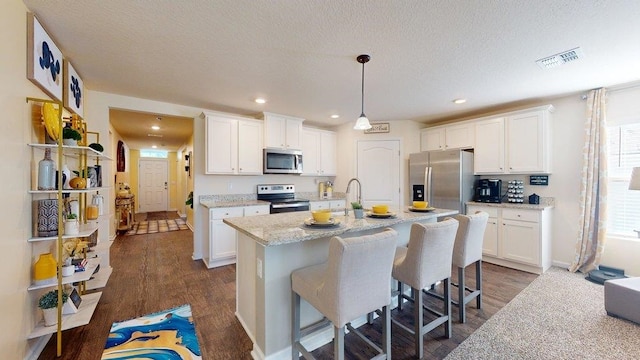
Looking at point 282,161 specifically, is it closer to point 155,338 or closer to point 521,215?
point 155,338

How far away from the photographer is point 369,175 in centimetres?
502

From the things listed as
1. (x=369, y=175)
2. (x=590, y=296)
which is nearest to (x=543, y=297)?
(x=590, y=296)

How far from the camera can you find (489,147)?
3.97 m

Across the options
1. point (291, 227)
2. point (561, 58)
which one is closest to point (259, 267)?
point (291, 227)

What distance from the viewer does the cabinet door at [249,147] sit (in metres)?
4.10

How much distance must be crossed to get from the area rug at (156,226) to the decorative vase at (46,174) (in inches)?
184

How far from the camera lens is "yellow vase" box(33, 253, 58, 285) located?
5.86 feet

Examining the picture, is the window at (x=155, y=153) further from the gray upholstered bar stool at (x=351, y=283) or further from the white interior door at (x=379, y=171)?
the gray upholstered bar stool at (x=351, y=283)

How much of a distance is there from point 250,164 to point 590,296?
15.2ft

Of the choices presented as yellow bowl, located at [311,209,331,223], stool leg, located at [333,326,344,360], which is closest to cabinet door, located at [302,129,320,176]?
yellow bowl, located at [311,209,331,223]

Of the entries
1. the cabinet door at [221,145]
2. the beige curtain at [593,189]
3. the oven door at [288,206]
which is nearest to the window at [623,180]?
the beige curtain at [593,189]

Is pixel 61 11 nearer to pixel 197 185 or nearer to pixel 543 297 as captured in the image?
pixel 197 185

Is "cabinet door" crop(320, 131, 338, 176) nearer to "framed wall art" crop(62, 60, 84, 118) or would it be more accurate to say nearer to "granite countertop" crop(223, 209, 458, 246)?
"granite countertop" crop(223, 209, 458, 246)

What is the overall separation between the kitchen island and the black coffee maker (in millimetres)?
2799
